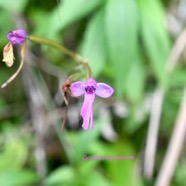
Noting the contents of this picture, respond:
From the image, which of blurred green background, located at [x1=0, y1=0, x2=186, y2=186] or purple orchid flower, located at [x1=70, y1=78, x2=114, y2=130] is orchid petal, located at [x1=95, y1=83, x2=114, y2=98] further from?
blurred green background, located at [x1=0, y1=0, x2=186, y2=186]

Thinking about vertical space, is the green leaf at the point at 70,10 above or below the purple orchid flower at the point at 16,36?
above

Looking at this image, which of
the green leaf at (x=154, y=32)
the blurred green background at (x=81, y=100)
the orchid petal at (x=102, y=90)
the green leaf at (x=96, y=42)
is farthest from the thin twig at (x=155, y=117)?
the orchid petal at (x=102, y=90)

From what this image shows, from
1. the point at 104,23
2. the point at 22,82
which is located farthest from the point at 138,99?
the point at 22,82

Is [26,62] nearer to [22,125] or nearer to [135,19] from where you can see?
[22,125]

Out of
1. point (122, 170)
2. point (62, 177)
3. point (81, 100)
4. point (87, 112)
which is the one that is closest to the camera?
point (87, 112)

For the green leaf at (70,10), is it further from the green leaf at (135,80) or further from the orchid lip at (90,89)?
the orchid lip at (90,89)

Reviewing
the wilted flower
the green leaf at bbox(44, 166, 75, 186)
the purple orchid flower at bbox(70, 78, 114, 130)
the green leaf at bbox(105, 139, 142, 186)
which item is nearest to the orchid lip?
the purple orchid flower at bbox(70, 78, 114, 130)

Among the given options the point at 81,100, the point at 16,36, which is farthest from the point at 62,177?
the point at 16,36

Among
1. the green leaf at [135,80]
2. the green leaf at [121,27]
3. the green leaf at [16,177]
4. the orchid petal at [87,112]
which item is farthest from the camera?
the green leaf at [135,80]

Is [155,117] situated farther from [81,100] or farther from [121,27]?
[121,27]
